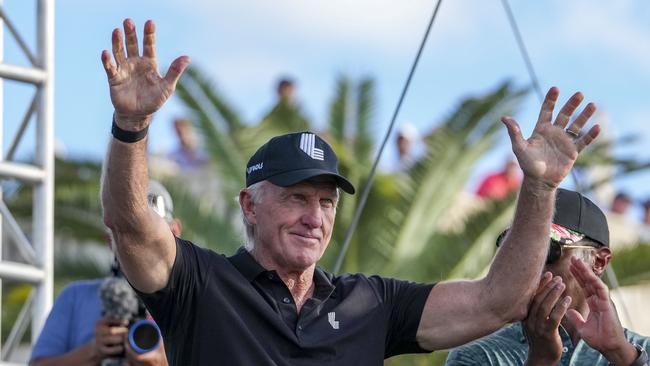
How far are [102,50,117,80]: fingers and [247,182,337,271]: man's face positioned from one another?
734 mm

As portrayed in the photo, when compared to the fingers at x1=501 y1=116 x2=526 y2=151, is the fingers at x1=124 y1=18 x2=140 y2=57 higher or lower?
higher

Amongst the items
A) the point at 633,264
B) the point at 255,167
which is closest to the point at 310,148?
the point at 255,167

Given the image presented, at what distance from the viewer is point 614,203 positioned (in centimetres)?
1395

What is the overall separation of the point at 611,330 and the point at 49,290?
3.29m

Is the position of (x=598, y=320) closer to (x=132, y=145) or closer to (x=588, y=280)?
(x=588, y=280)

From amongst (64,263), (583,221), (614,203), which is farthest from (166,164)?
(583,221)

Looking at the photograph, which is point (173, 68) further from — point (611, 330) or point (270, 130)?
point (270, 130)

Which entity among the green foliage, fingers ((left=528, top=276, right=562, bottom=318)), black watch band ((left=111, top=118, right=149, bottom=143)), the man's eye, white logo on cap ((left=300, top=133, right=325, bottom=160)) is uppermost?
black watch band ((left=111, top=118, right=149, bottom=143))

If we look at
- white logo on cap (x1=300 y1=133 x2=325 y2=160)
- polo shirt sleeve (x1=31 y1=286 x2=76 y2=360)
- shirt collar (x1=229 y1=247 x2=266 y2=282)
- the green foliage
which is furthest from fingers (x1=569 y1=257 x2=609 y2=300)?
the green foliage

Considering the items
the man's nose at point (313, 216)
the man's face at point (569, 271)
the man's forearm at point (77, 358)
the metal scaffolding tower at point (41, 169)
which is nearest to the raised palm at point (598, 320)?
the man's face at point (569, 271)

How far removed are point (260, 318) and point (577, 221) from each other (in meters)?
1.29

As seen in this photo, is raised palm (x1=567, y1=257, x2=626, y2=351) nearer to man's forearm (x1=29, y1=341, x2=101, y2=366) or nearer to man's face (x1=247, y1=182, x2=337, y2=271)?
man's face (x1=247, y1=182, x2=337, y2=271)

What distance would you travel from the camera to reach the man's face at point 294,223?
442 cm

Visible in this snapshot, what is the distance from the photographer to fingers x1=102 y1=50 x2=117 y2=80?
13.0 ft
